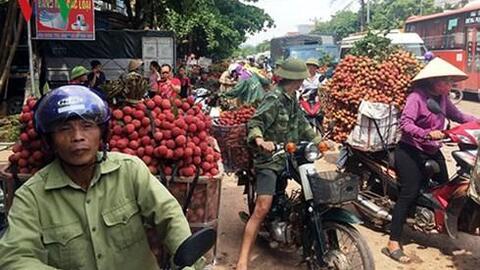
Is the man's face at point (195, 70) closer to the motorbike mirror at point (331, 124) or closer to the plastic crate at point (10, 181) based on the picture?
the motorbike mirror at point (331, 124)

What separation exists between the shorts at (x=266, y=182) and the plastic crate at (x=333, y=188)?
338mm

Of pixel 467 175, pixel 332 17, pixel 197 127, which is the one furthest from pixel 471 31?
pixel 332 17

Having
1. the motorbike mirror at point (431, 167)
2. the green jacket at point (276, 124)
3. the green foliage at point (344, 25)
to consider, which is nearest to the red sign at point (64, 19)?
the green jacket at point (276, 124)

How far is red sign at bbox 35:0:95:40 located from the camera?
11.1 m

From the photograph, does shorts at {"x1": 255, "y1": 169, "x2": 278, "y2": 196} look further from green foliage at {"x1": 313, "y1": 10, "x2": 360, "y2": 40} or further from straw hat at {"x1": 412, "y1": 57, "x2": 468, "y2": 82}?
green foliage at {"x1": 313, "y1": 10, "x2": 360, "y2": 40}

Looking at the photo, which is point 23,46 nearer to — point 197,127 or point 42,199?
point 197,127

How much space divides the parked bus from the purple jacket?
1394 centimetres

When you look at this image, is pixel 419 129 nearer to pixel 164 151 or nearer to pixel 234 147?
pixel 234 147

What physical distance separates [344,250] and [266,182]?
77 cm

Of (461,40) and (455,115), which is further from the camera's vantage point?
(461,40)

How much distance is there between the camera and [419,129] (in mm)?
4254

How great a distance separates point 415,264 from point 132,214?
10.4 feet

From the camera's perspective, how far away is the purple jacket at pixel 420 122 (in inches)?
168

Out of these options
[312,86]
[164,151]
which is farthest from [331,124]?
[312,86]
